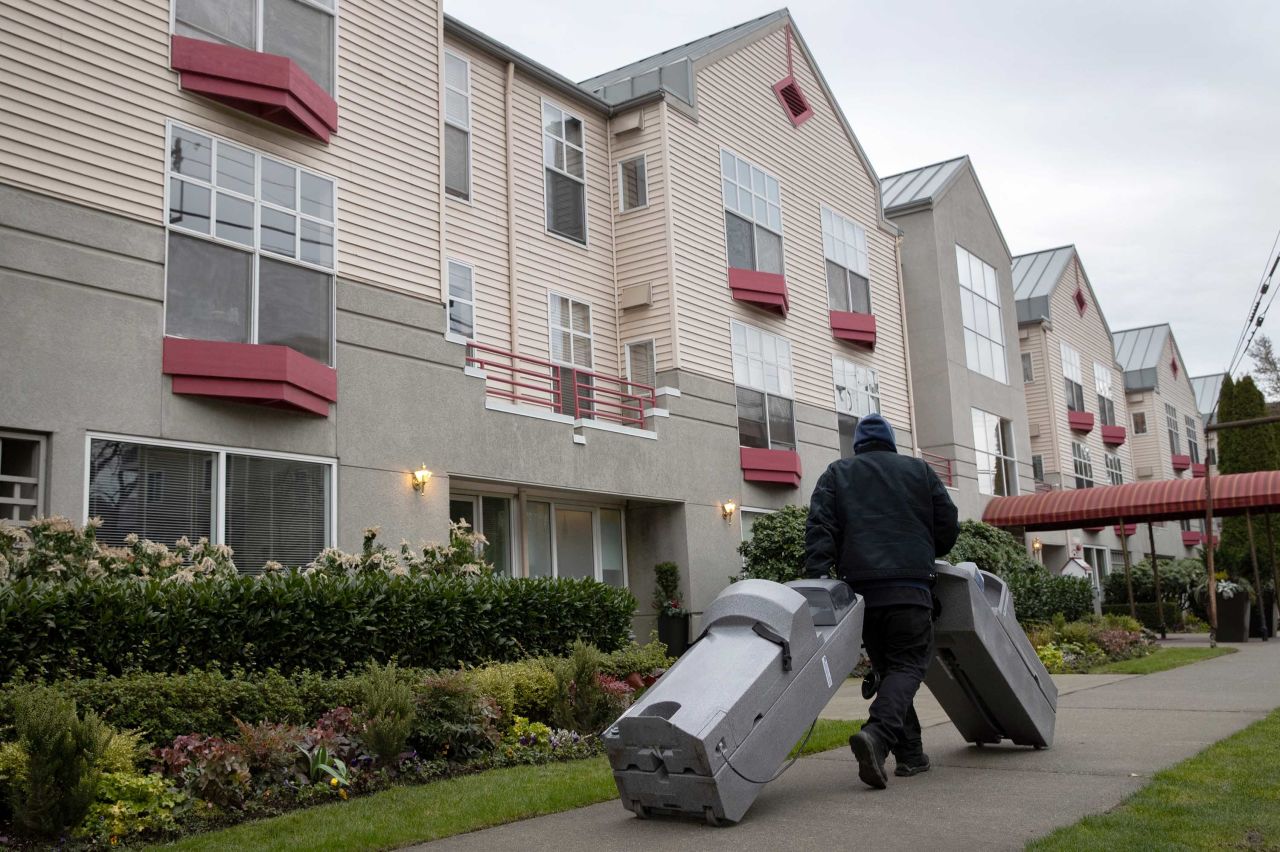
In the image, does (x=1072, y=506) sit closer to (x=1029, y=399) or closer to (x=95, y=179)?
(x=1029, y=399)

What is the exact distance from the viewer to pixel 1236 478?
84.1ft

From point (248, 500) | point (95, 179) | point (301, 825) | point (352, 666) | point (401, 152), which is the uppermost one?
point (401, 152)

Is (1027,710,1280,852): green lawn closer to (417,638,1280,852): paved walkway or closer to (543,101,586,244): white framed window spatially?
(417,638,1280,852): paved walkway

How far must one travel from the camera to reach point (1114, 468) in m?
43.9

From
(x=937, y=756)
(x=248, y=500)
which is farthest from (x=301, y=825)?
(x=248, y=500)

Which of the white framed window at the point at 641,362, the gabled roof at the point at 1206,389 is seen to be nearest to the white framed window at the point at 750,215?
the white framed window at the point at 641,362

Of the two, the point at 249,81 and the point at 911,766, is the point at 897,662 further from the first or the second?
the point at 249,81

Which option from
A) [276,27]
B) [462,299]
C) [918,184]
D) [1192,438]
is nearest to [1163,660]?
[462,299]

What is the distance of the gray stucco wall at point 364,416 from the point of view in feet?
34.4

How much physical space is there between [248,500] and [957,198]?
24.3m

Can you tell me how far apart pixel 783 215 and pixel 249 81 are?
13022 mm

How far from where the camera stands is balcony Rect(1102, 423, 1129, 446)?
42.9 m

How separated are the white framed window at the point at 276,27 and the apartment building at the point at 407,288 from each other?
4cm

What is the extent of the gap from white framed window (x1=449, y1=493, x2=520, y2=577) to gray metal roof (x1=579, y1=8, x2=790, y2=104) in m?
8.20
